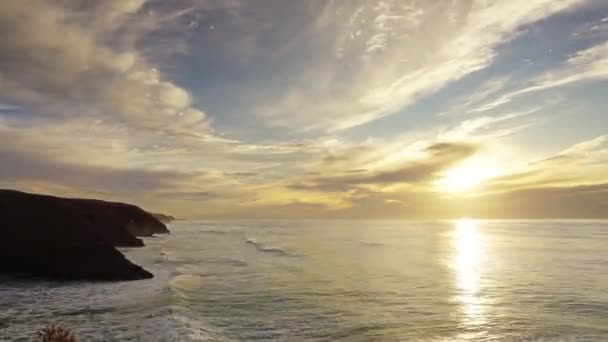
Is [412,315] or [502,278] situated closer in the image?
[412,315]

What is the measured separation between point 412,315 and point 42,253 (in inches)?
1197

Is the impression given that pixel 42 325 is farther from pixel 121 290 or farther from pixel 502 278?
pixel 502 278

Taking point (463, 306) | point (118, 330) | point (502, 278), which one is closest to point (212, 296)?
point (118, 330)

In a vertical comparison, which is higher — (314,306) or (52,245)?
(52,245)

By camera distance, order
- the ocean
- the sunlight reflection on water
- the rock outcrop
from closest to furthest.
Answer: the ocean, the sunlight reflection on water, the rock outcrop

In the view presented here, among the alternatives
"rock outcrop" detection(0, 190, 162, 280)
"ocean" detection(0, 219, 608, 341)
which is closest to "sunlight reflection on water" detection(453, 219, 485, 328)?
"ocean" detection(0, 219, 608, 341)

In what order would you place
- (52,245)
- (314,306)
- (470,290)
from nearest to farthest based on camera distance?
(314,306), (470,290), (52,245)

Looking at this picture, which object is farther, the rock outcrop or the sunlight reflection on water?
the rock outcrop

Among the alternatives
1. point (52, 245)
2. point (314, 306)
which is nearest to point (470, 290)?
point (314, 306)

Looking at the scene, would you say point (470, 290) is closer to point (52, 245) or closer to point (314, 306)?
point (314, 306)

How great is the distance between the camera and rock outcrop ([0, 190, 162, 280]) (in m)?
37.1

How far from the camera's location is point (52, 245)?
3881 cm

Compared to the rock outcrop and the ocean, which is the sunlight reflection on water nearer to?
the ocean

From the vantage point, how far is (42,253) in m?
38.1
